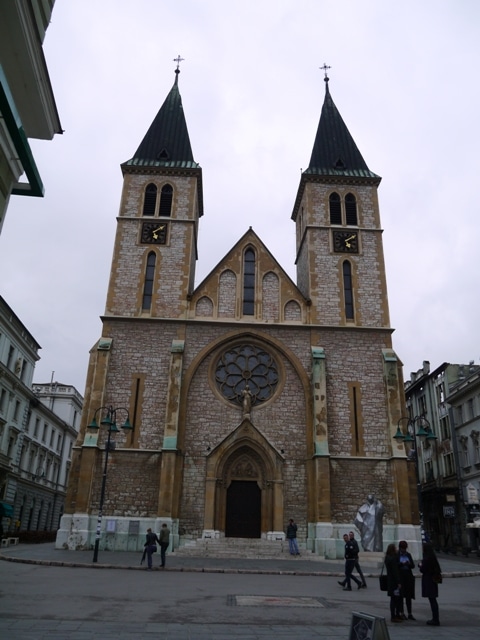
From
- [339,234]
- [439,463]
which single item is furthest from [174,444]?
[439,463]

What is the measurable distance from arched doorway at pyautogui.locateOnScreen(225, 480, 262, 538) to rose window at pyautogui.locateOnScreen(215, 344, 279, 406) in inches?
163

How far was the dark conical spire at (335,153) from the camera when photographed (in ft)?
111

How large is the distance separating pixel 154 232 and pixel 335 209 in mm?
11206

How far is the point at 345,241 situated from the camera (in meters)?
31.4

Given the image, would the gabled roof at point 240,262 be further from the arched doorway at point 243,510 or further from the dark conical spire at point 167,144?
the arched doorway at point 243,510

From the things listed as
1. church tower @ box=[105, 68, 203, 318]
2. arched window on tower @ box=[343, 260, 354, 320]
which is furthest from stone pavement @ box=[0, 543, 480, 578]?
arched window on tower @ box=[343, 260, 354, 320]

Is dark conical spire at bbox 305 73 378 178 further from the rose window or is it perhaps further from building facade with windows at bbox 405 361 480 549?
building facade with windows at bbox 405 361 480 549

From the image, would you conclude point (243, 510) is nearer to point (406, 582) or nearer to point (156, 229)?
point (156, 229)

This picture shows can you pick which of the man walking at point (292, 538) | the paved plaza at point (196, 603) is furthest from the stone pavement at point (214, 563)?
the man walking at point (292, 538)

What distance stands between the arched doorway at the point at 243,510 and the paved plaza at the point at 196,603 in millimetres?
6796

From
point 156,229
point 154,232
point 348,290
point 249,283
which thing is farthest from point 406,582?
point 156,229

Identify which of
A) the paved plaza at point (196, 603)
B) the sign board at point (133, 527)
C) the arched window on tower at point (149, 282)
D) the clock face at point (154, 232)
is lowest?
the paved plaza at point (196, 603)

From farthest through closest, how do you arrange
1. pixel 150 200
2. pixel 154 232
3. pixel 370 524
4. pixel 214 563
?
pixel 150 200, pixel 154 232, pixel 370 524, pixel 214 563

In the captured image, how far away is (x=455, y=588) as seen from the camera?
14945 mm
